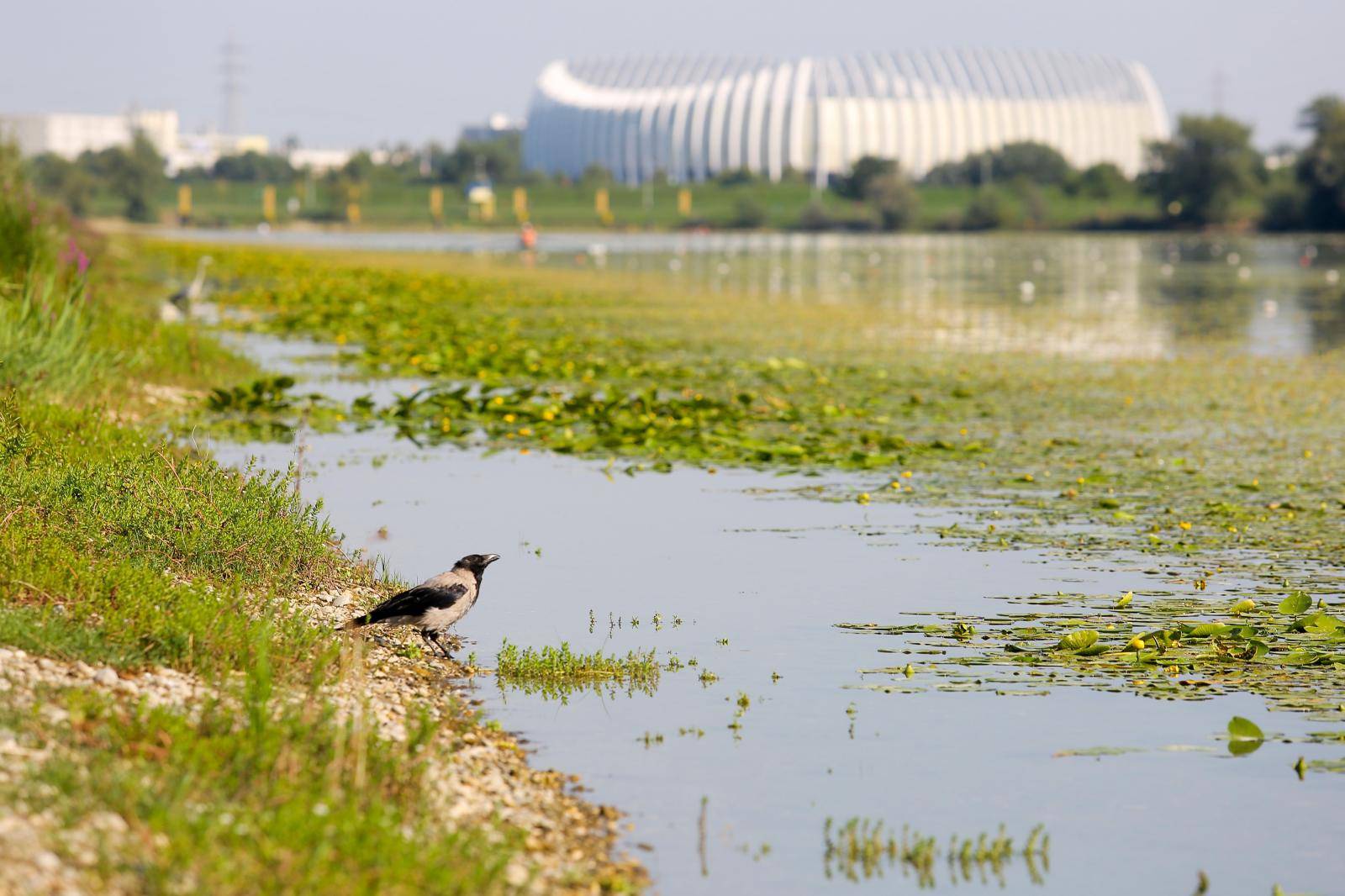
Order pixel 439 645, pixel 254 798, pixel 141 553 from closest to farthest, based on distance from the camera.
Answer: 1. pixel 254 798
2. pixel 439 645
3. pixel 141 553

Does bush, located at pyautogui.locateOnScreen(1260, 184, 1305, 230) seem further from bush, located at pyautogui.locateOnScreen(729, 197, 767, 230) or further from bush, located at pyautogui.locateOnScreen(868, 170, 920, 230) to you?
bush, located at pyautogui.locateOnScreen(729, 197, 767, 230)

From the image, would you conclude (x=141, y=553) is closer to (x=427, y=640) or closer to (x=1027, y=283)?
(x=427, y=640)

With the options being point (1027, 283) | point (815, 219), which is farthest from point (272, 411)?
point (815, 219)

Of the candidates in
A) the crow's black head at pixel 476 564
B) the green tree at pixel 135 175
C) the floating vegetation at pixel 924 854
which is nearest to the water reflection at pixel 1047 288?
the crow's black head at pixel 476 564

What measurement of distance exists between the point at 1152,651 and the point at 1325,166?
118728 mm

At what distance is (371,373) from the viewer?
26375 mm

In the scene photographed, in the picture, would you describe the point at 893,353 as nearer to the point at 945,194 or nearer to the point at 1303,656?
Answer: the point at 1303,656

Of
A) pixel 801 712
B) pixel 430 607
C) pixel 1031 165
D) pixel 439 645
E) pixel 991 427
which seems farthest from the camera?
pixel 1031 165

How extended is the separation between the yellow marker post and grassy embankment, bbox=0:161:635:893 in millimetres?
157241

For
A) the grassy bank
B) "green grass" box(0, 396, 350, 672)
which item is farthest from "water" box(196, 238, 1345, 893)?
the grassy bank

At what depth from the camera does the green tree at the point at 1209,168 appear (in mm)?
135000

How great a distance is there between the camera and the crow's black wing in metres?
9.27

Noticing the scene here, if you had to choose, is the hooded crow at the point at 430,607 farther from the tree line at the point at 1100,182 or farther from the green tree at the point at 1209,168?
the green tree at the point at 1209,168

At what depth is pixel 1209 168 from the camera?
135500 mm
